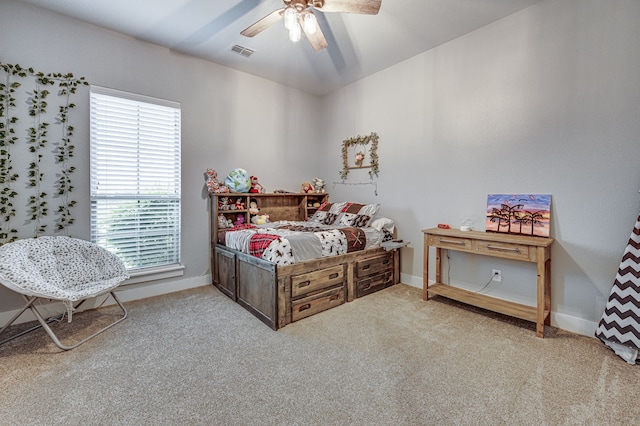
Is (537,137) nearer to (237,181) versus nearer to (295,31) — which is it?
(295,31)

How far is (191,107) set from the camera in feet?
11.3

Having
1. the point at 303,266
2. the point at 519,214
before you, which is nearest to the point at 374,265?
the point at 303,266

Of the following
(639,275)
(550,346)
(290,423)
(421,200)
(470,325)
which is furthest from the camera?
(421,200)

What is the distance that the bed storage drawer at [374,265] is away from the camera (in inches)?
122

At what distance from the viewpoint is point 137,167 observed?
308cm

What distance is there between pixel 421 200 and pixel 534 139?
1260 millimetres

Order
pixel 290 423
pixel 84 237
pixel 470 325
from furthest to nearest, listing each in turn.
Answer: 1. pixel 84 237
2. pixel 470 325
3. pixel 290 423

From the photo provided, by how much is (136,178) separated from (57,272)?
3.84ft

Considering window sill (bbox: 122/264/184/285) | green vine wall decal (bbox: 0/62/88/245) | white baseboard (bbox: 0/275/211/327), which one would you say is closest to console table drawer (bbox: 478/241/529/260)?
white baseboard (bbox: 0/275/211/327)

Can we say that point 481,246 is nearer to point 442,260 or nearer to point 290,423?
point 442,260

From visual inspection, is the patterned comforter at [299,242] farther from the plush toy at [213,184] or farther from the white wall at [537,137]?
the white wall at [537,137]

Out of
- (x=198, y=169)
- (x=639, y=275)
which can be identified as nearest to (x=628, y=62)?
(x=639, y=275)

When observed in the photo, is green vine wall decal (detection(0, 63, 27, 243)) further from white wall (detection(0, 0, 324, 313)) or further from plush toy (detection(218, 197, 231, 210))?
plush toy (detection(218, 197, 231, 210))

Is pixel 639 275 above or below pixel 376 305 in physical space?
above
